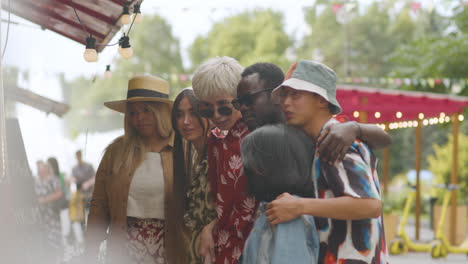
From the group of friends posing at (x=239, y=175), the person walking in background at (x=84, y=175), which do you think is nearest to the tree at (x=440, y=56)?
the person walking in background at (x=84, y=175)

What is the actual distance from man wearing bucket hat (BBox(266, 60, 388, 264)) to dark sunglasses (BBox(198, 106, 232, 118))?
461 mm

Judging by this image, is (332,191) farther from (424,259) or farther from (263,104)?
(424,259)

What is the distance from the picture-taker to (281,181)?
1.99 meters

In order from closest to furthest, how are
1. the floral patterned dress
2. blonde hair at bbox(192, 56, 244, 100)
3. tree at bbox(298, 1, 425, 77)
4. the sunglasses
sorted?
1. the sunglasses
2. blonde hair at bbox(192, 56, 244, 100)
3. the floral patterned dress
4. tree at bbox(298, 1, 425, 77)

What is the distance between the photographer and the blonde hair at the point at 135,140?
9.42ft

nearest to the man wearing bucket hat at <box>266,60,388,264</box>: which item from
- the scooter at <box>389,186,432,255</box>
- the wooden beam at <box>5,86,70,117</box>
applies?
the wooden beam at <box>5,86,70,117</box>

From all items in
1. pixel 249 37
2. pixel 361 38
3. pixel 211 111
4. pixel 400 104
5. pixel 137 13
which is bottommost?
pixel 211 111

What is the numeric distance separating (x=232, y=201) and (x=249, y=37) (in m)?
30.7

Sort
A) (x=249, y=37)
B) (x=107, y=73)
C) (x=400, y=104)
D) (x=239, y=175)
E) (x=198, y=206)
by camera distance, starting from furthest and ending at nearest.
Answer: (x=249, y=37) < (x=400, y=104) < (x=107, y=73) < (x=198, y=206) < (x=239, y=175)

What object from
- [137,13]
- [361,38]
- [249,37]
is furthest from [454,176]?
[361,38]

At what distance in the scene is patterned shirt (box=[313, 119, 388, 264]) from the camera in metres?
1.89

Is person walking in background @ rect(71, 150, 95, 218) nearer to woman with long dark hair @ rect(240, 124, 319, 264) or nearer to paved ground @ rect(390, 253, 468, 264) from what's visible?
woman with long dark hair @ rect(240, 124, 319, 264)

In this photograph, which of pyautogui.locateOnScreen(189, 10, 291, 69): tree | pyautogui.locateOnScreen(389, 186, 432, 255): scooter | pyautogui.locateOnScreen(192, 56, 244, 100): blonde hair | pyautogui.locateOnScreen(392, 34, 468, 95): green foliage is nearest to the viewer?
pyautogui.locateOnScreen(192, 56, 244, 100): blonde hair

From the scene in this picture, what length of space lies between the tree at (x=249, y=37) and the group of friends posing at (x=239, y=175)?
87.8 feet
